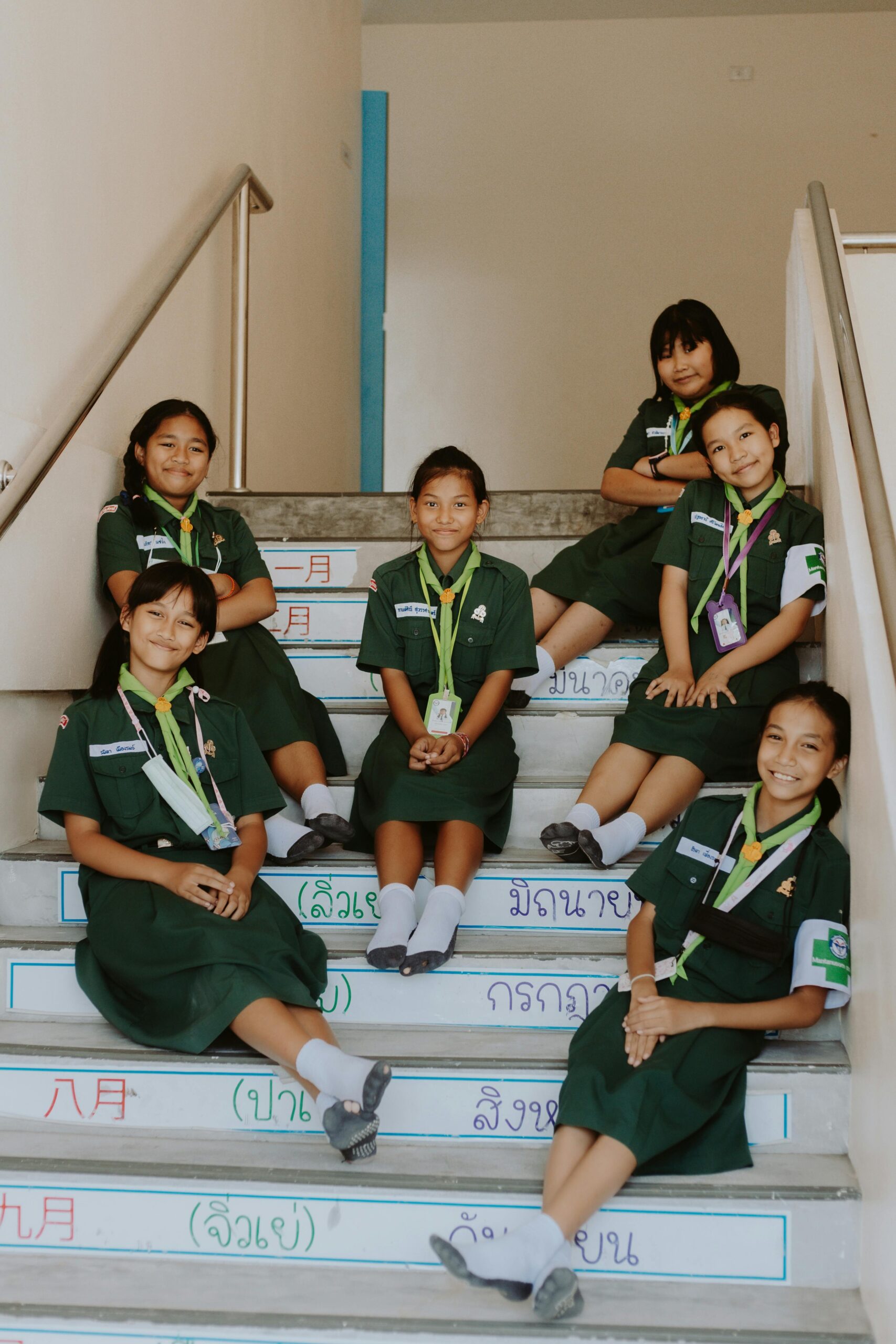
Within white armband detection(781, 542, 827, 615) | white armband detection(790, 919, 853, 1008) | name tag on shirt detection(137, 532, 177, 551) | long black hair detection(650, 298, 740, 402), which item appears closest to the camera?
white armband detection(790, 919, 853, 1008)

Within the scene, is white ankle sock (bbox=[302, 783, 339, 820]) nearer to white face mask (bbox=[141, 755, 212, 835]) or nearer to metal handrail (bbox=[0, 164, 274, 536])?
white face mask (bbox=[141, 755, 212, 835])

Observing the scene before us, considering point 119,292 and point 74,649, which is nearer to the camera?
point 74,649

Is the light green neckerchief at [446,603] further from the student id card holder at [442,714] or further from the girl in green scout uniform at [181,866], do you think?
the girl in green scout uniform at [181,866]

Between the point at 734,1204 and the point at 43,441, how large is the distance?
5.48 feet

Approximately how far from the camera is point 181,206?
3020 mm

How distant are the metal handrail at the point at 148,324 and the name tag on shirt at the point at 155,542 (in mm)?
294

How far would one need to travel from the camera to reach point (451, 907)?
1.94 m

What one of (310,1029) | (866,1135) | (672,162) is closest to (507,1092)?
(310,1029)

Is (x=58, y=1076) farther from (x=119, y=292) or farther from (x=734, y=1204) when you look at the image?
(x=119, y=292)

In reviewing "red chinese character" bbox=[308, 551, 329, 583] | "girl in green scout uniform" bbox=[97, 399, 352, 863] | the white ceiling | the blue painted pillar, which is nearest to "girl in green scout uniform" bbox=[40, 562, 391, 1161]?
"girl in green scout uniform" bbox=[97, 399, 352, 863]

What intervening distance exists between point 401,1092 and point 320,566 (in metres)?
1.55

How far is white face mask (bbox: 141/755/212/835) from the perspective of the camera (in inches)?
77.7

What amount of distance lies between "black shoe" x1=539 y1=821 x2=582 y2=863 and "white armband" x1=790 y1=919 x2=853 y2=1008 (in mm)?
441

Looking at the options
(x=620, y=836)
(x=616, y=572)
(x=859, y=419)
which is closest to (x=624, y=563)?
(x=616, y=572)
